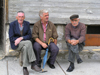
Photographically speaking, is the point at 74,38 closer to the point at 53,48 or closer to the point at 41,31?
the point at 53,48

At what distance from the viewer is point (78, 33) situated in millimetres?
3701

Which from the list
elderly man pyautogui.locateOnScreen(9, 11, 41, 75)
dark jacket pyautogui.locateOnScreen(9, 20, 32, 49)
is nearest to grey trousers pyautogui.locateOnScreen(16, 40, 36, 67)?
elderly man pyautogui.locateOnScreen(9, 11, 41, 75)

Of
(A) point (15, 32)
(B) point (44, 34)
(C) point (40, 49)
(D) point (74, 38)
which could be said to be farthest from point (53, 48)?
(A) point (15, 32)

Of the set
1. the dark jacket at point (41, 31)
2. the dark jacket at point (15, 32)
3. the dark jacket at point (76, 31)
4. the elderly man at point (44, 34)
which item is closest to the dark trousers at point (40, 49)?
the elderly man at point (44, 34)

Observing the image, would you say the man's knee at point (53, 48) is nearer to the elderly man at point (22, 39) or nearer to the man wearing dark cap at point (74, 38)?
the man wearing dark cap at point (74, 38)

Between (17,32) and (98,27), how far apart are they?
261cm

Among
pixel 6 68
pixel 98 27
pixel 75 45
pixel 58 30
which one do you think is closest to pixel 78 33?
pixel 75 45

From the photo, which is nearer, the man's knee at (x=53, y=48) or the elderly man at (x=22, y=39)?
the elderly man at (x=22, y=39)

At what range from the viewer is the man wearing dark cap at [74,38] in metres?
3.49

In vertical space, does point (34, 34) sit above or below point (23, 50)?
above

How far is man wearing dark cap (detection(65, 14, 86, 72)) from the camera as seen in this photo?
3492mm

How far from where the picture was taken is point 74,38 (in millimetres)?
3719

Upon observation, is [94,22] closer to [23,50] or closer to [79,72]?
[79,72]

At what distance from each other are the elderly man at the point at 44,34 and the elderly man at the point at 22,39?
0.23m
